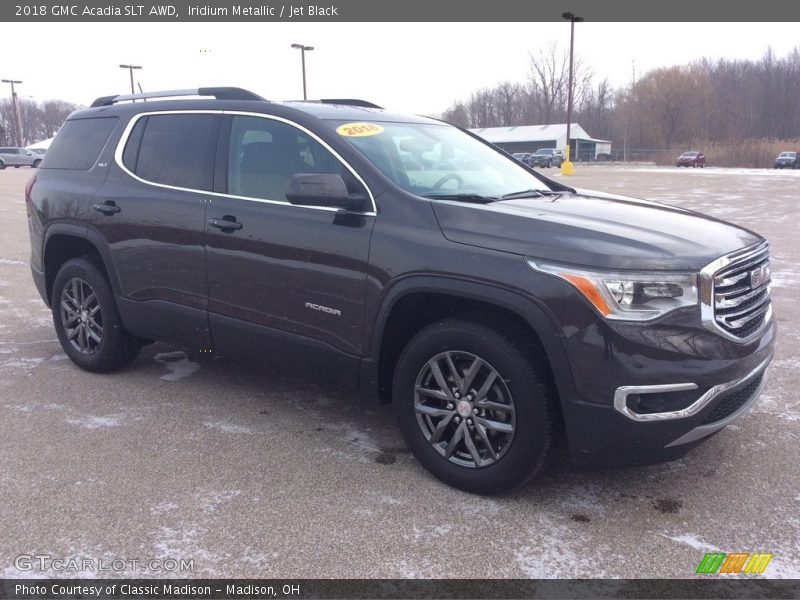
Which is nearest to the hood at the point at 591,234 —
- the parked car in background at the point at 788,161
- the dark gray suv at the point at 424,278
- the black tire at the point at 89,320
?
the dark gray suv at the point at 424,278

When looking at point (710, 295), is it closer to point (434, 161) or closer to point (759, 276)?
point (759, 276)

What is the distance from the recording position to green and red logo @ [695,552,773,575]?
9.18 ft

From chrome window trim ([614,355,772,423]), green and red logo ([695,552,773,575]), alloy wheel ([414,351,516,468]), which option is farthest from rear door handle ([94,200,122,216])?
green and red logo ([695,552,773,575])

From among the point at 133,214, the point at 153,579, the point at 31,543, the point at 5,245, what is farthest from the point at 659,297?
the point at 5,245

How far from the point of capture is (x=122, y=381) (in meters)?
5.05

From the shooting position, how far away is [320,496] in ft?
11.1

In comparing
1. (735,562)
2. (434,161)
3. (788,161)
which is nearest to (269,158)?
(434,161)

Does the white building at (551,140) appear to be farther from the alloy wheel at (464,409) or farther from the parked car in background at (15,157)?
the alloy wheel at (464,409)

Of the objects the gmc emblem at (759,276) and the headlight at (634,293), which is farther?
the gmc emblem at (759,276)

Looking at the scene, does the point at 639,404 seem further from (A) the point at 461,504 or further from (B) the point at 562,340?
(A) the point at 461,504

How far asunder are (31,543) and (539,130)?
91062 millimetres

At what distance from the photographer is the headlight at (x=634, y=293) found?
2941 millimetres

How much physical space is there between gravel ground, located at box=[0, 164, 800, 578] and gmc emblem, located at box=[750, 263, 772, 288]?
3.19ft

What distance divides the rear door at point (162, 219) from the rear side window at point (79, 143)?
0.89 ft
